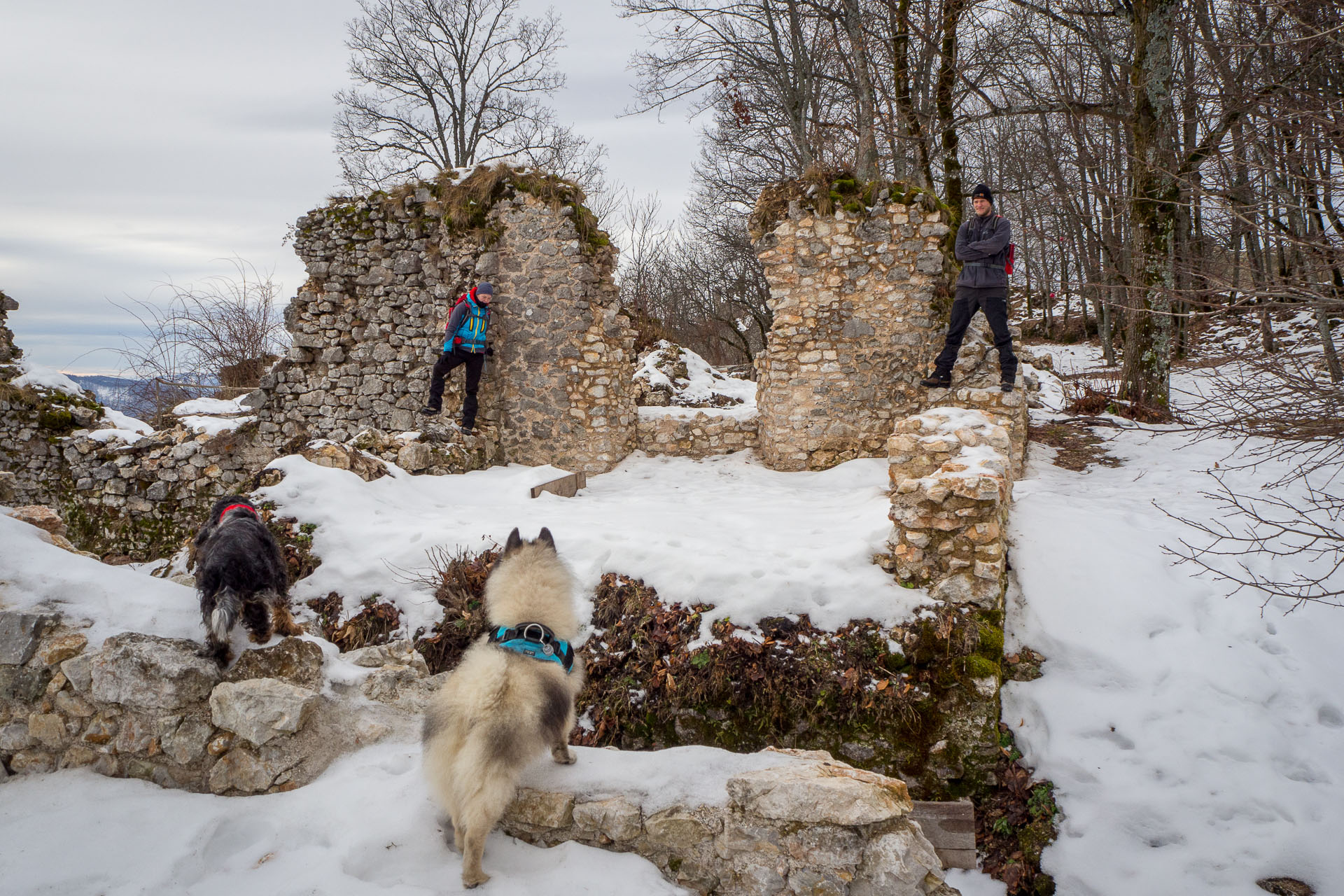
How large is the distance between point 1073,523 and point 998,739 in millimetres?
2446

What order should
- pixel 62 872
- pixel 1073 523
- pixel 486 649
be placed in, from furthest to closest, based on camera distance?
pixel 1073 523
pixel 486 649
pixel 62 872

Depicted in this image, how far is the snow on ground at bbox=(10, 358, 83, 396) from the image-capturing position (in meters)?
7.99

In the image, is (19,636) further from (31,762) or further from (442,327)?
(442,327)

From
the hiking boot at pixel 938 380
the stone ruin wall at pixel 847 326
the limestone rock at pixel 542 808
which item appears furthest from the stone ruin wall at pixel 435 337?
the limestone rock at pixel 542 808

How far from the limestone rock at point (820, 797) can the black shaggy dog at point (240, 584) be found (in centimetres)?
256

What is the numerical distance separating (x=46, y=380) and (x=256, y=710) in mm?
8179

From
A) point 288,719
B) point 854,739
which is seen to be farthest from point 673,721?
point 288,719

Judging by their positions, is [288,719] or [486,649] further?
[288,719]

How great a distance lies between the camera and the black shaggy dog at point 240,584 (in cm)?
320

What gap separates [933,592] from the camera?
4.35 m

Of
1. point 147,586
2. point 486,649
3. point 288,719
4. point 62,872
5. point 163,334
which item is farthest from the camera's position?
point 163,334

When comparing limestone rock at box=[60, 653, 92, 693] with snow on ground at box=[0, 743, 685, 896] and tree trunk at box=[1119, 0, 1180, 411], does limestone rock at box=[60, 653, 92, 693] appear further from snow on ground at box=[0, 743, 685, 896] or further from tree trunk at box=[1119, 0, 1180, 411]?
tree trunk at box=[1119, 0, 1180, 411]

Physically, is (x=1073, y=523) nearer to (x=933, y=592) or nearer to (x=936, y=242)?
(x=933, y=592)

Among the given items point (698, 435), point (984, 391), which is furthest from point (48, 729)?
point (984, 391)
